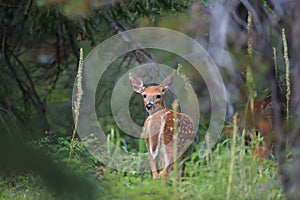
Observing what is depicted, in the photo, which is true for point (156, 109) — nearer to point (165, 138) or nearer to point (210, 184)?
point (165, 138)

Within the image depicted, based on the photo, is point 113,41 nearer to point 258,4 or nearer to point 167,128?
point 258,4

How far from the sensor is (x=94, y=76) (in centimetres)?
1053

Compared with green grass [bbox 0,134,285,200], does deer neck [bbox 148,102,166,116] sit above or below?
above

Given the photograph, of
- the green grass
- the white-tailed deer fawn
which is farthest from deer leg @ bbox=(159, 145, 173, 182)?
the green grass

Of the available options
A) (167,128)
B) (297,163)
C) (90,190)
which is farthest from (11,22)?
(90,190)

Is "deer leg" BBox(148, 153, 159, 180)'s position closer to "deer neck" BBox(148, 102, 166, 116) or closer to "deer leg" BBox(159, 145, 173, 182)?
"deer leg" BBox(159, 145, 173, 182)

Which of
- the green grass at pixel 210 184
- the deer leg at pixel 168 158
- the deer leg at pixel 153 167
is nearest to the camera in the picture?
the green grass at pixel 210 184

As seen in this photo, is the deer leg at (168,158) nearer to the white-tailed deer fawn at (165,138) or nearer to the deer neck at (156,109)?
the white-tailed deer fawn at (165,138)

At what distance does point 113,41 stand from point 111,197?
5.53 metres

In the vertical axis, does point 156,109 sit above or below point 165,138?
above

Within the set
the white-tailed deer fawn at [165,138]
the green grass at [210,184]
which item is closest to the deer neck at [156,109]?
the white-tailed deer fawn at [165,138]

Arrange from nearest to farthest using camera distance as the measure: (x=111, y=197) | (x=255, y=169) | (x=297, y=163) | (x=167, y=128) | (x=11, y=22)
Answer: (x=297, y=163) < (x=111, y=197) < (x=255, y=169) < (x=167, y=128) < (x=11, y=22)

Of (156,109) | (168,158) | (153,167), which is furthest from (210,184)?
(156,109)

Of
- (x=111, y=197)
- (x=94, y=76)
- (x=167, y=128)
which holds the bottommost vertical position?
(x=111, y=197)
